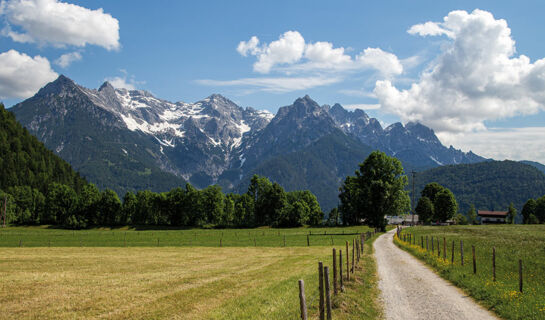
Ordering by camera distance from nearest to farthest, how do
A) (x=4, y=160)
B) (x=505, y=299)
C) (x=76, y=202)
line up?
(x=505, y=299) → (x=76, y=202) → (x=4, y=160)

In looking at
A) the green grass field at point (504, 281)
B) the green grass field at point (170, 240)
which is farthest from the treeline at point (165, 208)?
the green grass field at point (504, 281)

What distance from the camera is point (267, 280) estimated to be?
2728cm

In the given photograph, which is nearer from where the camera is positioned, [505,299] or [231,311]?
[231,311]

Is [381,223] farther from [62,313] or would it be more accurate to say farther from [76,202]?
[76,202]

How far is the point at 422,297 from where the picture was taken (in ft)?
70.9

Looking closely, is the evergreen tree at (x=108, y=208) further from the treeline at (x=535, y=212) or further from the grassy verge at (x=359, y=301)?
the treeline at (x=535, y=212)

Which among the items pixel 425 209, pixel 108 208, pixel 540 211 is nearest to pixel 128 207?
pixel 108 208

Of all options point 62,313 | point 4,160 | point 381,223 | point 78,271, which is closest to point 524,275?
point 62,313

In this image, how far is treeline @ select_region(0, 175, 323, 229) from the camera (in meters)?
143

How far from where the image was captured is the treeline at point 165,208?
14312 centimetres

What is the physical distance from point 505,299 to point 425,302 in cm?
390

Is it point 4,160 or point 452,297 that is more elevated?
point 4,160

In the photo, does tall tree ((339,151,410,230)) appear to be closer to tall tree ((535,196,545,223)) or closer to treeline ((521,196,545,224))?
treeline ((521,196,545,224))

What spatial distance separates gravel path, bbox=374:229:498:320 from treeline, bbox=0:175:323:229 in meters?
114
